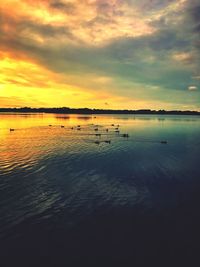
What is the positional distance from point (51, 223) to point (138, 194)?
894 centimetres

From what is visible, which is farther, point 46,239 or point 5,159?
point 5,159

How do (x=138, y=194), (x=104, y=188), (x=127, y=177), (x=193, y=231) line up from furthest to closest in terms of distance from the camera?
(x=127, y=177) → (x=104, y=188) → (x=138, y=194) → (x=193, y=231)

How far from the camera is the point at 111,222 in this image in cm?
1656

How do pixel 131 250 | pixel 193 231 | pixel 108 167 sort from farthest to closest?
pixel 108 167, pixel 193 231, pixel 131 250

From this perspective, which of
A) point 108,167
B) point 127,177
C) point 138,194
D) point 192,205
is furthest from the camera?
point 108,167

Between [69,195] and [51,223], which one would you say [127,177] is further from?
[51,223]

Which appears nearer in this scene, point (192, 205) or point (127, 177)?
point (192, 205)

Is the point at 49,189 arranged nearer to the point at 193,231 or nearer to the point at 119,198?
the point at 119,198

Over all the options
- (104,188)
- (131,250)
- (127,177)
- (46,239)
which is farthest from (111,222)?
(127,177)

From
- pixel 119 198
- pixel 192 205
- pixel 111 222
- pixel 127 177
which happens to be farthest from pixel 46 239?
pixel 127 177

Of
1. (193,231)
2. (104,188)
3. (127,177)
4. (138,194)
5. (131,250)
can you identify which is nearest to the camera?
(131,250)

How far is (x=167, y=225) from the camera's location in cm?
1639

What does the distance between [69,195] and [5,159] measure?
18.1 metres

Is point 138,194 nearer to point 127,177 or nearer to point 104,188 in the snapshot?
point 104,188
